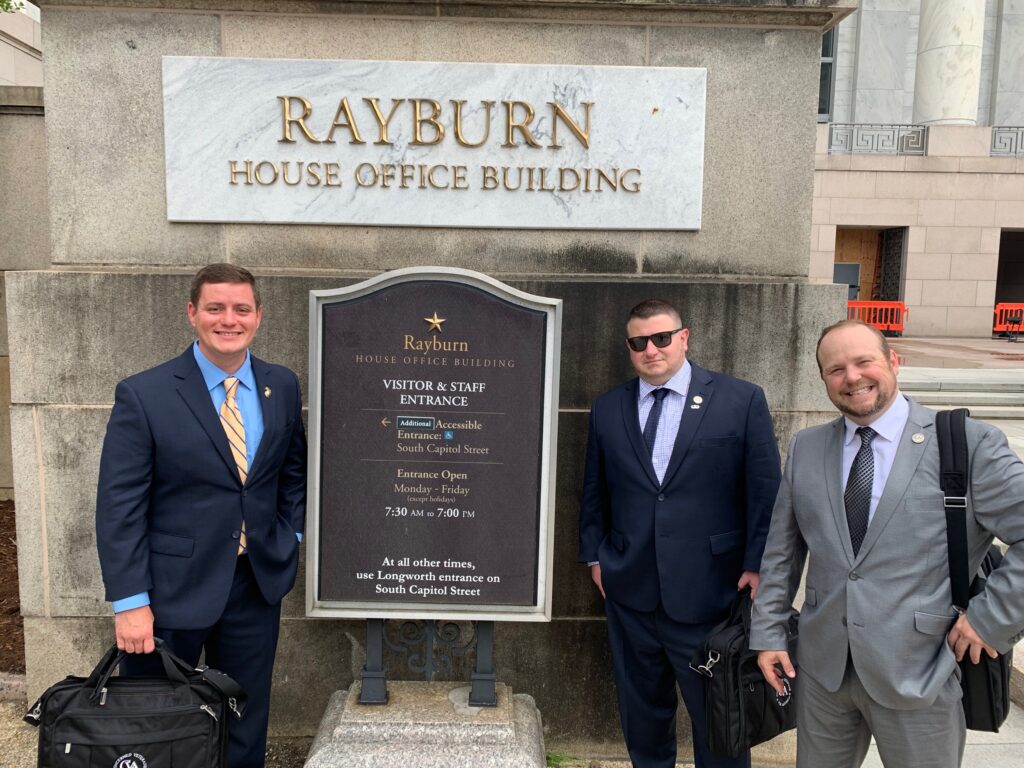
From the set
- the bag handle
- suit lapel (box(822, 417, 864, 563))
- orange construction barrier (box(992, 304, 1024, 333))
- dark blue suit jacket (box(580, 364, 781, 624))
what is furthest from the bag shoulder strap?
orange construction barrier (box(992, 304, 1024, 333))

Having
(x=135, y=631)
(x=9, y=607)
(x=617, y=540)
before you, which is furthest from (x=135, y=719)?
(x=9, y=607)

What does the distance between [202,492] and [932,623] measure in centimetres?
239

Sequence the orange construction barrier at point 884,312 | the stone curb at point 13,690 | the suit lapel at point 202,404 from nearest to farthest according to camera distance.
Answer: the suit lapel at point 202,404 → the stone curb at point 13,690 → the orange construction barrier at point 884,312

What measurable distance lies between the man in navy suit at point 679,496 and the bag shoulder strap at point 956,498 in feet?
2.79

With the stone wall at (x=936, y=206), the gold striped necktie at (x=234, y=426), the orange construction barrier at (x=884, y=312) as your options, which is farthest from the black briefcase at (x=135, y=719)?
the orange construction barrier at (x=884, y=312)

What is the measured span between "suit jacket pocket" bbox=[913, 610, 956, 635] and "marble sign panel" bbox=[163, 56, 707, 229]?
7.08 feet

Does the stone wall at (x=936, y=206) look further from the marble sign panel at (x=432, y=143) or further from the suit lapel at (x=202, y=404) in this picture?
A: the suit lapel at (x=202, y=404)

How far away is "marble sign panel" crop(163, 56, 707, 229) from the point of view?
3.60 m

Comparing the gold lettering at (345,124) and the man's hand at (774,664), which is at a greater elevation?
the gold lettering at (345,124)

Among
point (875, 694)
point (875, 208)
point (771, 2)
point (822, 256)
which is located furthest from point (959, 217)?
point (875, 694)

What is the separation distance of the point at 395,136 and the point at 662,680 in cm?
278

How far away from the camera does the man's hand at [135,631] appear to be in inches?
101

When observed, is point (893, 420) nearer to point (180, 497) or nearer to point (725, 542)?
point (725, 542)

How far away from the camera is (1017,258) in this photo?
26906 millimetres
